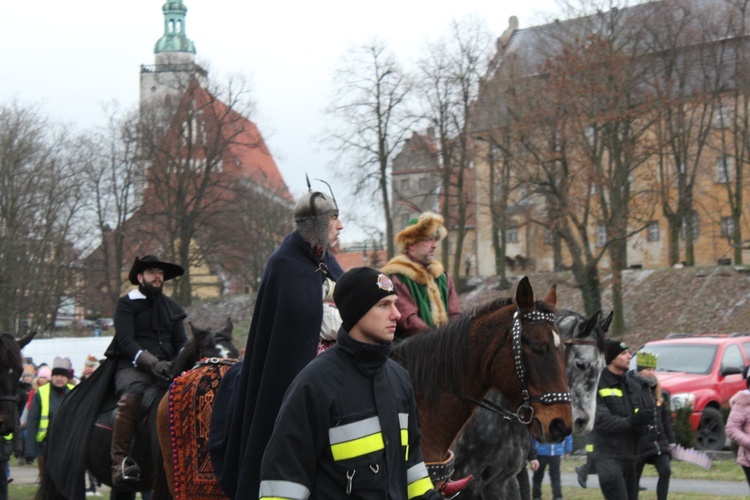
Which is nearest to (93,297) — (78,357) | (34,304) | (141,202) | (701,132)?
(141,202)

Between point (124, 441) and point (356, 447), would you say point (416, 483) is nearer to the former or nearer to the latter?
point (356, 447)

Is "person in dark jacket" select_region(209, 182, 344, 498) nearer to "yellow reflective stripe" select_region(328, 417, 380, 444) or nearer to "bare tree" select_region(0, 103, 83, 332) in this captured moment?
"yellow reflective stripe" select_region(328, 417, 380, 444)

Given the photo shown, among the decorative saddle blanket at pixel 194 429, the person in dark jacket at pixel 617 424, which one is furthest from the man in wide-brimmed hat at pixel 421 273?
the person in dark jacket at pixel 617 424

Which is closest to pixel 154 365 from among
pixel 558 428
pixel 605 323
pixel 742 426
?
pixel 558 428

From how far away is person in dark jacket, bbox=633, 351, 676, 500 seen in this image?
1086 cm

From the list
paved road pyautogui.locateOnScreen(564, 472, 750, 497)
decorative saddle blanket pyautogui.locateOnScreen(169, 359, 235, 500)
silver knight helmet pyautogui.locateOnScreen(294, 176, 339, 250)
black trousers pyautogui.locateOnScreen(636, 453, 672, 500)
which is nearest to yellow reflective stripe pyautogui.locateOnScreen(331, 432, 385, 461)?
silver knight helmet pyautogui.locateOnScreen(294, 176, 339, 250)

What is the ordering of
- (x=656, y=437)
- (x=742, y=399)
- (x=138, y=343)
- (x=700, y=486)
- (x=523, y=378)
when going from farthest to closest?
(x=700, y=486) → (x=656, y=437) → (x=742, y=399) → (x=138, y=343) → (x=523, y=378)

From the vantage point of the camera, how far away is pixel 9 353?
10266 millimetres

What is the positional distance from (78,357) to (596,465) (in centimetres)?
2307

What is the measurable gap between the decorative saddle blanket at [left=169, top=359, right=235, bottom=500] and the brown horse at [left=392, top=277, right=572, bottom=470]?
1.57m

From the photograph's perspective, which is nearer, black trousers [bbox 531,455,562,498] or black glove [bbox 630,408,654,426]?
black glove [bbox 630,408,654,426]

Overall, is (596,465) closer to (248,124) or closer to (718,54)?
(718,54)

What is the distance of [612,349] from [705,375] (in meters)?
8.86

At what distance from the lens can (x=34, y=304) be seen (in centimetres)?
4038
